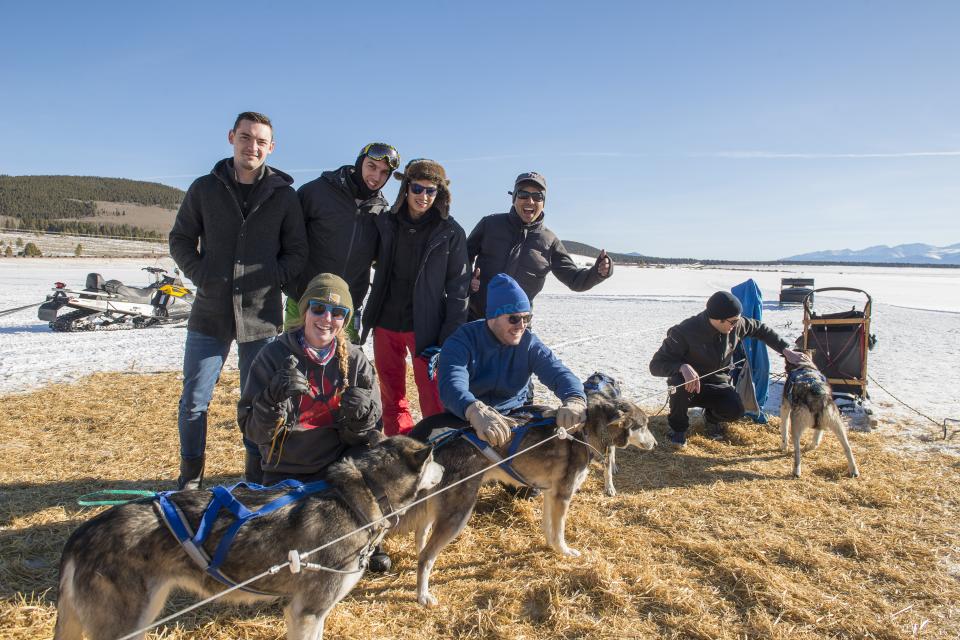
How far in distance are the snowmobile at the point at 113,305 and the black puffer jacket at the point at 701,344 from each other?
10.2m

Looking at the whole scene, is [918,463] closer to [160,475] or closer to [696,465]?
[696,465]

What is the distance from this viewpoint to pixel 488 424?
10.3 feet

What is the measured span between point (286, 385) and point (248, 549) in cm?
86

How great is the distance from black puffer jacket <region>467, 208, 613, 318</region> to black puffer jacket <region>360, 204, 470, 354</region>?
1.46 feet

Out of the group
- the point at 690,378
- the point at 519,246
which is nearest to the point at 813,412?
the point at 690,378

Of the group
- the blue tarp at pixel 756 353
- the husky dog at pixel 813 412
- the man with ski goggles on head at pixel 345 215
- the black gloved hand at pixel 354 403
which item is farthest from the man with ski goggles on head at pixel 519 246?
the blue tarp at pixel 756 353

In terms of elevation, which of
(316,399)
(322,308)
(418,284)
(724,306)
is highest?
(418,284)

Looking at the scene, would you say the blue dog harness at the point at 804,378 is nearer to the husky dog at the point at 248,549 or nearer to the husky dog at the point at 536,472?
the husky dog at the point at 536,472

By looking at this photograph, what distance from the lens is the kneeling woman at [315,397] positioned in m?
3.10

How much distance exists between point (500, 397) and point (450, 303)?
34.3 inches

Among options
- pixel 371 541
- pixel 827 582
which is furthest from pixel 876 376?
pixel 371 541

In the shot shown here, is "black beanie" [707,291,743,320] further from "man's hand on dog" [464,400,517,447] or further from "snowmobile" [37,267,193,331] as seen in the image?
"snowmobile" [37,267,193,331]

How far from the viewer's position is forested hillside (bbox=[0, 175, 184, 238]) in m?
74.5

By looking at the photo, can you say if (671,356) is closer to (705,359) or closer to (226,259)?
(705,359)
